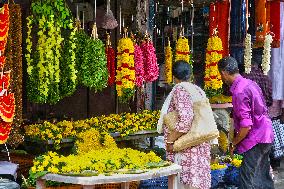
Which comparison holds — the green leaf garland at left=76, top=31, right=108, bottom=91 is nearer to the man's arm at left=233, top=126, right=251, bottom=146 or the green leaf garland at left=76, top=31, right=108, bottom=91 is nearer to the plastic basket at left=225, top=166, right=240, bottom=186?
the man's arm at left=233, top=126, right=251, bottom=146

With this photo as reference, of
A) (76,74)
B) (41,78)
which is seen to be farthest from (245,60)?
(41,78)

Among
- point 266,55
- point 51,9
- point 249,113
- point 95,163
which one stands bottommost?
point 95,163

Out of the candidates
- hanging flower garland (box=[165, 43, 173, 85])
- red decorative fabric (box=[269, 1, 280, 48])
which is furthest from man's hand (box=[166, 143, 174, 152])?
red decorative fabric (box=[269, 1, 280, 48])

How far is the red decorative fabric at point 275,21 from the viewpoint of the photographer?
33.4 feet

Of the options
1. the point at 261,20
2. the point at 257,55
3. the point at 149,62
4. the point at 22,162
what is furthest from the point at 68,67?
the point at 257,55

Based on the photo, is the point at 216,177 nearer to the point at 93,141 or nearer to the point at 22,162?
the point at 93,141

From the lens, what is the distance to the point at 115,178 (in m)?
5.54

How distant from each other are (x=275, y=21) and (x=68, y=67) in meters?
4.69

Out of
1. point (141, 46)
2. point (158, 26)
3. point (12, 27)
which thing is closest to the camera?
point (12, 27)

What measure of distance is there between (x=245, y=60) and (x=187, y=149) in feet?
12.9

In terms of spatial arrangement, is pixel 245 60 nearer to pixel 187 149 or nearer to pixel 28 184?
pixel 187 149

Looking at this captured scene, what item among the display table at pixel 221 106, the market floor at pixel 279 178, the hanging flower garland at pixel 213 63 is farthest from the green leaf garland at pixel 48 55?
the market floor at pixel 279 178

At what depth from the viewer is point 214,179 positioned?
8055mm

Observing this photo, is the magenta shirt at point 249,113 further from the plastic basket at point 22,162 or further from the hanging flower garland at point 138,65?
the plastic basket at point 22,162
